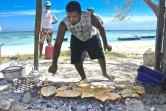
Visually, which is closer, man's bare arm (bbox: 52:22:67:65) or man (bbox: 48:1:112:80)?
man (bbox: 48:1:112:80)

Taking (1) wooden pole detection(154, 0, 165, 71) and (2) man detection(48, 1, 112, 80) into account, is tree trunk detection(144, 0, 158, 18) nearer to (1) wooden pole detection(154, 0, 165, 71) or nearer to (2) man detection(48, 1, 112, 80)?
(1) wooden pole detection(154, 0, 165, 71)

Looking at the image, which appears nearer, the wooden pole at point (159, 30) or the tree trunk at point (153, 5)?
the wooden pole at point (159, 30)

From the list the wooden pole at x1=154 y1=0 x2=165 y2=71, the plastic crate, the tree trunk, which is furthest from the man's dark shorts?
the tree trunk

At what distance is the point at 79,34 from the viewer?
147 inches

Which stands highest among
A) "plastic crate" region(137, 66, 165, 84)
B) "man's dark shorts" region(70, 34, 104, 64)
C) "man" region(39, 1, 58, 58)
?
"man" region(39, 1, 58, 58)

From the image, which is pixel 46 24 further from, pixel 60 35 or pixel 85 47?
pixel 60 35

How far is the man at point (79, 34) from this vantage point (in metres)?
3.36

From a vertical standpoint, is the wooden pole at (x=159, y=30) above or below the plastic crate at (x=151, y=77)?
above

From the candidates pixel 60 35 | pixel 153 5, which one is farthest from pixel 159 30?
pixel 153 5

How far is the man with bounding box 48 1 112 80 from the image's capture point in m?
3.36

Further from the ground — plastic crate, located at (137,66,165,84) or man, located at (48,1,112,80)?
man, located at (48,1,112,80)

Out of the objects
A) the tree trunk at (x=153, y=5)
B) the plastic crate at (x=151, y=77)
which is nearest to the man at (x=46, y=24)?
the tree trunk at (x=153, y=5)

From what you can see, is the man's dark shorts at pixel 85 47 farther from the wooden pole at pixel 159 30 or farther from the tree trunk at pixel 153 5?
the tree trunk at pixel 153 5

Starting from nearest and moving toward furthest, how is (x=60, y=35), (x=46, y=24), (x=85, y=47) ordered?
(x=60, y=35), (x=85, y=47), (x=46, y=24)
